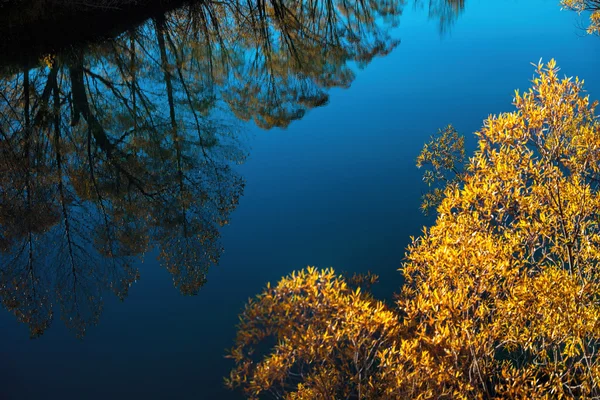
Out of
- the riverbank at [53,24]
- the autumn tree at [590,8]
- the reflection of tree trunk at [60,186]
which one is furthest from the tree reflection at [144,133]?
the autumn tree at [590,8]

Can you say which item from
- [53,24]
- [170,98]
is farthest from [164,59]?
[53,24]

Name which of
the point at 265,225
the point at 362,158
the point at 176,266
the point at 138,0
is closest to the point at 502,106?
the point at 362,158

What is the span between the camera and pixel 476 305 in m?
4.88

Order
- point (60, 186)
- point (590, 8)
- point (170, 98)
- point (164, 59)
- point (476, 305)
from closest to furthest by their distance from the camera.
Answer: point (476, 305) → point (60, 186) → point (170, 98) → point (164, 59) → point (590, 8)

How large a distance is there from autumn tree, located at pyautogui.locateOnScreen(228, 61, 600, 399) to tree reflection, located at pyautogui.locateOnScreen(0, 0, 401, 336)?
210 inches

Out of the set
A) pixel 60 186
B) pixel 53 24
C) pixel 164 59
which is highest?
pixel 53 24

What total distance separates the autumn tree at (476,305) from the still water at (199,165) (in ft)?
10.5

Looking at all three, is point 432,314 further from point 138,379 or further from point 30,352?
point 30,352

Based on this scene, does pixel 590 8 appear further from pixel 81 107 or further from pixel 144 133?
pixel 81 107

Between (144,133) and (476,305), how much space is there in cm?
1175

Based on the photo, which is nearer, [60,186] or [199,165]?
[60,186]

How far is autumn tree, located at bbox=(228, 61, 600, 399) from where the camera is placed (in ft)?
13.6

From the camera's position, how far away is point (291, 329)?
4.14 metres

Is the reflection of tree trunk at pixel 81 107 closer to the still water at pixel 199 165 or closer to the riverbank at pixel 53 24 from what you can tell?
the still water at pixel 199 165
